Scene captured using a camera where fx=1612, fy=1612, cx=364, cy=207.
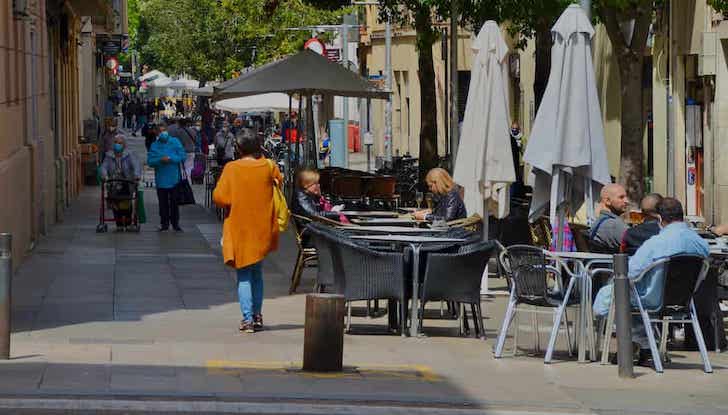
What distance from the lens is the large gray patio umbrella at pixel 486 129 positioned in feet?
52.0

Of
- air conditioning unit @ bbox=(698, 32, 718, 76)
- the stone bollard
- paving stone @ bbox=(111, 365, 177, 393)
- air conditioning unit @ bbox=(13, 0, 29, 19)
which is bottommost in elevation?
paving stone @ bbox=(111, 365, 177, 393)

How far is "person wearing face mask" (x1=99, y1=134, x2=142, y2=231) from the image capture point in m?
24.0

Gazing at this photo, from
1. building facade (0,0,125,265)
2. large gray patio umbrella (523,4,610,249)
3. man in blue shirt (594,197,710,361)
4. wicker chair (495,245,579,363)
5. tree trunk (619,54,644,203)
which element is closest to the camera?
man in blue shirt (594,197,710,361)

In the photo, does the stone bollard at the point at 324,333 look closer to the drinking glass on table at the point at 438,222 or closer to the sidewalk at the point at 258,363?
the sidewalk at the point at 258,363

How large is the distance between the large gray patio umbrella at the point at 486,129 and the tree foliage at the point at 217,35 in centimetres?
4406

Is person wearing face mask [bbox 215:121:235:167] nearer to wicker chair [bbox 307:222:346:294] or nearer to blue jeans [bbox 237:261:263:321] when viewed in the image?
wicker chair [bbox 307:222:346:294]

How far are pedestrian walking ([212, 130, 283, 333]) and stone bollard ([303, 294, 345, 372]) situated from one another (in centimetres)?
214

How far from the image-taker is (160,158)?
79.4 feet

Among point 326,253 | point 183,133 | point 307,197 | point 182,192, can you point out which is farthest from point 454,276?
point 183,133

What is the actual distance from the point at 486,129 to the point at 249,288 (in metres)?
3.84

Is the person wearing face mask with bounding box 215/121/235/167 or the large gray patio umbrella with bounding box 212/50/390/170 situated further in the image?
the person wearing face mask with bounding box 215/121/235/167

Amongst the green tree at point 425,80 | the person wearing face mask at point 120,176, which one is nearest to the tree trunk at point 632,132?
the green tree at point 425,80

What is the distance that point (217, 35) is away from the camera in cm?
7338

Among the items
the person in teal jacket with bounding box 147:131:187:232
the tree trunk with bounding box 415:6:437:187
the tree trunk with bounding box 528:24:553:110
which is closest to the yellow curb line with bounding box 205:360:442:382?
the tree trunk with bounding box 528:24:553:110
